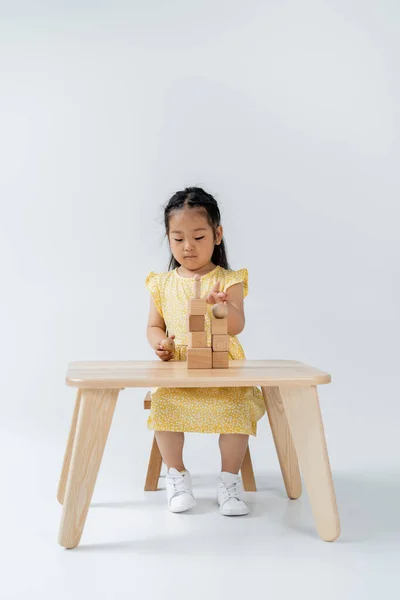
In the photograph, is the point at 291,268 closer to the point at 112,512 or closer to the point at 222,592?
the point at 112,512

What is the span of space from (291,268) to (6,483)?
155 centimetres

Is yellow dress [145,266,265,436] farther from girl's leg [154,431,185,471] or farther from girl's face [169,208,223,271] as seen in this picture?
girl's face [169,208,223,271]

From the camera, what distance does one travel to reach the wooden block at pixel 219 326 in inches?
93.8

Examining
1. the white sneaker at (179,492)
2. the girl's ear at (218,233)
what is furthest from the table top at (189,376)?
the girl's ear at (218,233)

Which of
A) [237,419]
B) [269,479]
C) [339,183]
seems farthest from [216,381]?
[339,183]

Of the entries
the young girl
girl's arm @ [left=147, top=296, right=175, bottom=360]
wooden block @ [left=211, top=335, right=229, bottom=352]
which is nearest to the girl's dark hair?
the young girl

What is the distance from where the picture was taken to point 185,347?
2.70 meters

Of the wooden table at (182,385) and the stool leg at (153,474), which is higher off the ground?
the wooden table at (182,385)

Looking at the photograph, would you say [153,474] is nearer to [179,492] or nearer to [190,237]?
[179,492]

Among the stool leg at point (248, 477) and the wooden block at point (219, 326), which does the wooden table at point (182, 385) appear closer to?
the wooden block at point (219, 326)

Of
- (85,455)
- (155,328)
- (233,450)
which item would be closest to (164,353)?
(155,328)

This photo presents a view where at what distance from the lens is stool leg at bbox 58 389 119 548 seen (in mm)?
2102

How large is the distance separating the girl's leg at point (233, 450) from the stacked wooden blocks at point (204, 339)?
0.23 meters

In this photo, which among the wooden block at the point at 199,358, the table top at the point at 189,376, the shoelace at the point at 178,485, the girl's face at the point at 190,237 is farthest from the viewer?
the girl's face at the point at 190,237
